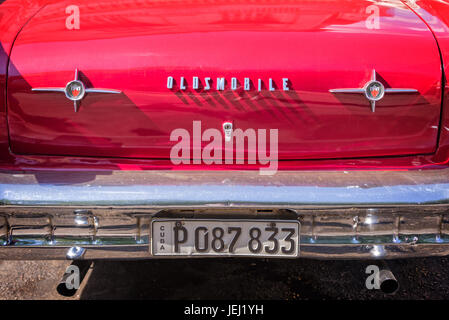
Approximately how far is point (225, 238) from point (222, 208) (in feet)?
0.47

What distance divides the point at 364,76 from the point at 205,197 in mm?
803

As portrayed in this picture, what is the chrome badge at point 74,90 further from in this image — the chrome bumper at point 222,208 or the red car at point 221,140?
the chrome bumper at point 222,208

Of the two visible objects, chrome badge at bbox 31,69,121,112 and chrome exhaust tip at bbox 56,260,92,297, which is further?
chrome exhaust tip at bbox 56,260,92,297

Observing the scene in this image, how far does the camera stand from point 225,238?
71.4 inches

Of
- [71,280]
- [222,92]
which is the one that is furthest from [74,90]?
[71,280]

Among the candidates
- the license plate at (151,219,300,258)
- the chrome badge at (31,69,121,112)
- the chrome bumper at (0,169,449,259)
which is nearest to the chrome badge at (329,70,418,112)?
the chrome bumper at (0,169,449,259)

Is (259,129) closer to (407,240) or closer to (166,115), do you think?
(166,115)

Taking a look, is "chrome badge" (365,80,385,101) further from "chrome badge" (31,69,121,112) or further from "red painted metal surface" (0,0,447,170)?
"chrome badge" (31,69,121,112)

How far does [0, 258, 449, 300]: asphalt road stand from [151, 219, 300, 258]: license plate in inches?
28.5

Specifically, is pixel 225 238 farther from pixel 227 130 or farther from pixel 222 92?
pixel 222 92

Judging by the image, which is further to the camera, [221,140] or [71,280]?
[71,280]

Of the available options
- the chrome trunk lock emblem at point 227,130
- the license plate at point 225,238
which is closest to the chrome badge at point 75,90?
the chrome trunk lock emblem at point 227,130

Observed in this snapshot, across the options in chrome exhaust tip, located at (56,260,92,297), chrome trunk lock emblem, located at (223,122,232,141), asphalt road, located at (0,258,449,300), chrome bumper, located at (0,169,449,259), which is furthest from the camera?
asphalt road, located at (0,258,449,300)

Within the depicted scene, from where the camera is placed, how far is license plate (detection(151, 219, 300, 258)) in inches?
70.8
